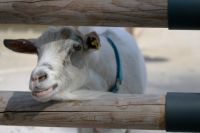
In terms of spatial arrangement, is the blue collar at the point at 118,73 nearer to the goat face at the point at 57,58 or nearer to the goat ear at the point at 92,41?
the goat face at the point at 57,58

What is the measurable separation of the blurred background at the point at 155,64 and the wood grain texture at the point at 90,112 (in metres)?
2.10

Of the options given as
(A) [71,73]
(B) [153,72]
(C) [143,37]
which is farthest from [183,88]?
(C) [143,37]

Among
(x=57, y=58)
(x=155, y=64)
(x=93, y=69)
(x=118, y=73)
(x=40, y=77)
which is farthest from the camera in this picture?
(x=155, y=64)

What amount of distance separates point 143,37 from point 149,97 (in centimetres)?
959

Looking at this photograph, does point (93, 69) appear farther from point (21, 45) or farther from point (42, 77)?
point (42, 77)

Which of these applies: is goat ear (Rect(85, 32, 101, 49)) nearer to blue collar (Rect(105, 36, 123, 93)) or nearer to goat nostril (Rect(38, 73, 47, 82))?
goat nostril (Rect(38, 73, 47, 82))

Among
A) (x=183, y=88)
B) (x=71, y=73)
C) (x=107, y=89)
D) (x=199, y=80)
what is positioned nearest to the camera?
(x=71, y=73)

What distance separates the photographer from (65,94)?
8.38 ft

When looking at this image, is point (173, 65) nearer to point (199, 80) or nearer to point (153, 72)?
point (153, 72)

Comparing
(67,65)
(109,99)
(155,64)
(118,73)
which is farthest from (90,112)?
(155,64)

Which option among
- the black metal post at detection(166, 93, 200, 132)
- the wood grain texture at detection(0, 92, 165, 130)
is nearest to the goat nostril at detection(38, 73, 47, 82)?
the wood grain texture at detection(0, 92, 165, 130)

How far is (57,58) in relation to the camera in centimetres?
253

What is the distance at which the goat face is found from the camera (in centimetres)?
238

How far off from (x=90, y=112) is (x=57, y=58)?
30 cm
